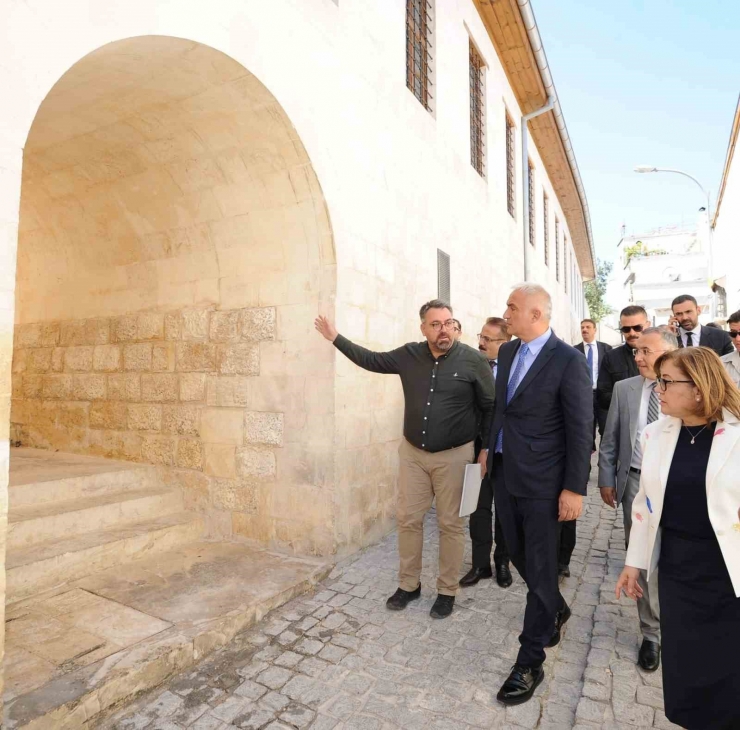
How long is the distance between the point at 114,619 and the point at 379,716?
5.46ft

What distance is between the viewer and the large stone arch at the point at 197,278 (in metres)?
3.88

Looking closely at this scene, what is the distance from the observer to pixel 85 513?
13.4 feet

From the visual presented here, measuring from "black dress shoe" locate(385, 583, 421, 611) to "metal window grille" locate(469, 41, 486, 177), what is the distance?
23.8ft

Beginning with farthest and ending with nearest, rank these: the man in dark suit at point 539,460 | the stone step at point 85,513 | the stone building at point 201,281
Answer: the stone step at point 85,513 < the stone building at point 201,281 < the man in dark suit at point 539,460

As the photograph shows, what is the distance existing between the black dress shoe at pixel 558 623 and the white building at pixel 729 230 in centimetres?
1507

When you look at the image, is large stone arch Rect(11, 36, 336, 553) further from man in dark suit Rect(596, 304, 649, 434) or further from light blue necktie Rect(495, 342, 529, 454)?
man in dark suit Rect(596, 304, 649, 434)

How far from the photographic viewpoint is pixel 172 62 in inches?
131

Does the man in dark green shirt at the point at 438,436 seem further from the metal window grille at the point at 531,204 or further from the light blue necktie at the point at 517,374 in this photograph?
the metal window grille at the point at 531,204

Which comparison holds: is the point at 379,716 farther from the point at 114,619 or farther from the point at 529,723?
the point at 114,619

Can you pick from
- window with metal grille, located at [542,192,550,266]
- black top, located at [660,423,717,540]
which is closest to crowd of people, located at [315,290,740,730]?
black top, located at [660,423,717,540]

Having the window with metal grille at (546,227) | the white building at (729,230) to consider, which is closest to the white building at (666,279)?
the white building at (729,230)

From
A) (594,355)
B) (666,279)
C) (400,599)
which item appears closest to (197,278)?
(400,599)

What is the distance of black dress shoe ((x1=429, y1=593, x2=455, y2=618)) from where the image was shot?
3328 mm

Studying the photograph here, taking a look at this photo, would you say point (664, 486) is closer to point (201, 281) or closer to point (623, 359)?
point (623, 359)
